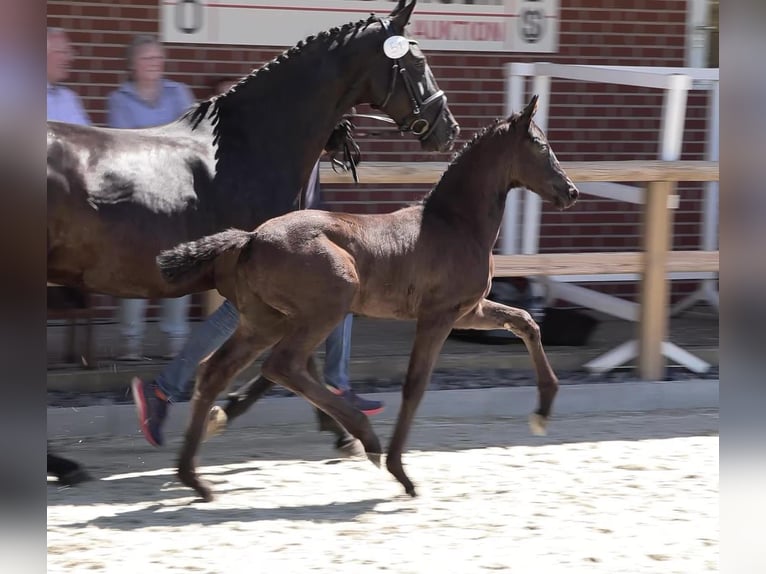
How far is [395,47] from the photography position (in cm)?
539

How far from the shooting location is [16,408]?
1.78 metres

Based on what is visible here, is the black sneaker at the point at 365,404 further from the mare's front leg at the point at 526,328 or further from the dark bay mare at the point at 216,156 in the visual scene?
the dark bay mare at the point at 216,156

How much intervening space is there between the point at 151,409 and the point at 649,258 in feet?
10.9

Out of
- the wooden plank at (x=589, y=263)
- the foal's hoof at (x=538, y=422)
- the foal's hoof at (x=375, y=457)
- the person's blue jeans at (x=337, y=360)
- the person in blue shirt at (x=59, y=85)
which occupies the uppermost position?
the person in blue shirt at (x=59, y=85)

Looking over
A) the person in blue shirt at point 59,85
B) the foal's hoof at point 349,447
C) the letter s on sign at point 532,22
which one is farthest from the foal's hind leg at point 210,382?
the letter s on sign at point 532,22

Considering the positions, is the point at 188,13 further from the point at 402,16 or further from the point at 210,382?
the point at 210,382

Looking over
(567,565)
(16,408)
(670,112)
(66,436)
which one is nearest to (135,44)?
(66,436)

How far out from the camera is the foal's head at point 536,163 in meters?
5.21

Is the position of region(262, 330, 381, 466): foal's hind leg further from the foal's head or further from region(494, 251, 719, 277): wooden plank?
region(494, 251, 719, 277): wooden plank

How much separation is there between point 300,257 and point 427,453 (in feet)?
5.34

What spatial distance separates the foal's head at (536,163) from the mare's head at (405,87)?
18.1 inches

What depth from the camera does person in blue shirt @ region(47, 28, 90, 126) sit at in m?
6.12

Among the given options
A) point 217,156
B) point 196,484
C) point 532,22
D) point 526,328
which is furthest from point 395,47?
point 532,22

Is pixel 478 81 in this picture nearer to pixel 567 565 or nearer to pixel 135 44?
pixel 135 44
